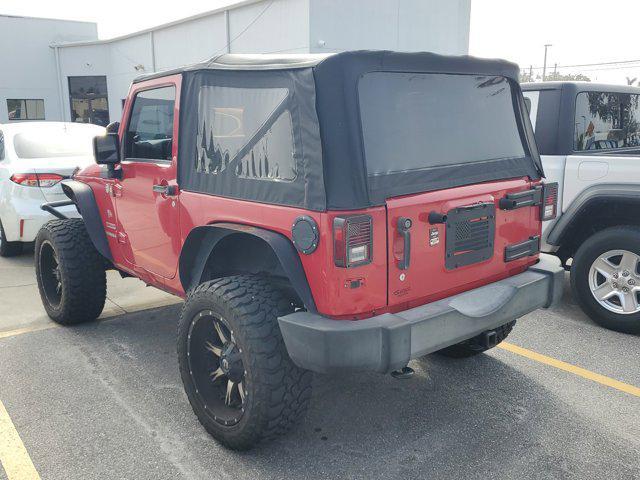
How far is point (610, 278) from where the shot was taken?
184 inches

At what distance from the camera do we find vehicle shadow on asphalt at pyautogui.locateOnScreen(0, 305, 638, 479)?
9.46 feet

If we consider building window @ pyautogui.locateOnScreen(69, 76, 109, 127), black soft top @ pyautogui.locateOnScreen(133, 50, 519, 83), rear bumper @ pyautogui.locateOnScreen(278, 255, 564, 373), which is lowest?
rear bumper @ pyautogui.locateOnScreen(278, 255, 564, 373)

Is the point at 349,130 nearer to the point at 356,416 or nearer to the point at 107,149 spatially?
the point at 356,416

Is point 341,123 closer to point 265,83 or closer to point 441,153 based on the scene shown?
point 265,83

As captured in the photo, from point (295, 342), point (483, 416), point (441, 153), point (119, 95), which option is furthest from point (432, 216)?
point (119, 95)

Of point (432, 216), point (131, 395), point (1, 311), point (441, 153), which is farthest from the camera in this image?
point (1, 311)

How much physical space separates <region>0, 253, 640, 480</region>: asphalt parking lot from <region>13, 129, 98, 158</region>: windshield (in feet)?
8.75

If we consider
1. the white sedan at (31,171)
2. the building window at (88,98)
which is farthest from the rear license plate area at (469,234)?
the building window at (88,98)

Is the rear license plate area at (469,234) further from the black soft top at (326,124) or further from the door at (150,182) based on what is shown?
the door at (150,182)

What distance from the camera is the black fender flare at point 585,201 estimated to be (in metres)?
4.44

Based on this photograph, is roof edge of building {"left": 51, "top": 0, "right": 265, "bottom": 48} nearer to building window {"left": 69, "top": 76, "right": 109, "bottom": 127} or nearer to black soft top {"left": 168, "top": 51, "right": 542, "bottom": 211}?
building window {"left": 69, "top": 76, "right": 109, "bottom": 127}

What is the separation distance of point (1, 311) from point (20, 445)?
250 centimetres

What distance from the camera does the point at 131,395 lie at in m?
3.62

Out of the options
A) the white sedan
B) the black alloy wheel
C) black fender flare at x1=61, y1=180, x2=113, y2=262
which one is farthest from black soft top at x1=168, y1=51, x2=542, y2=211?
the white sedan
